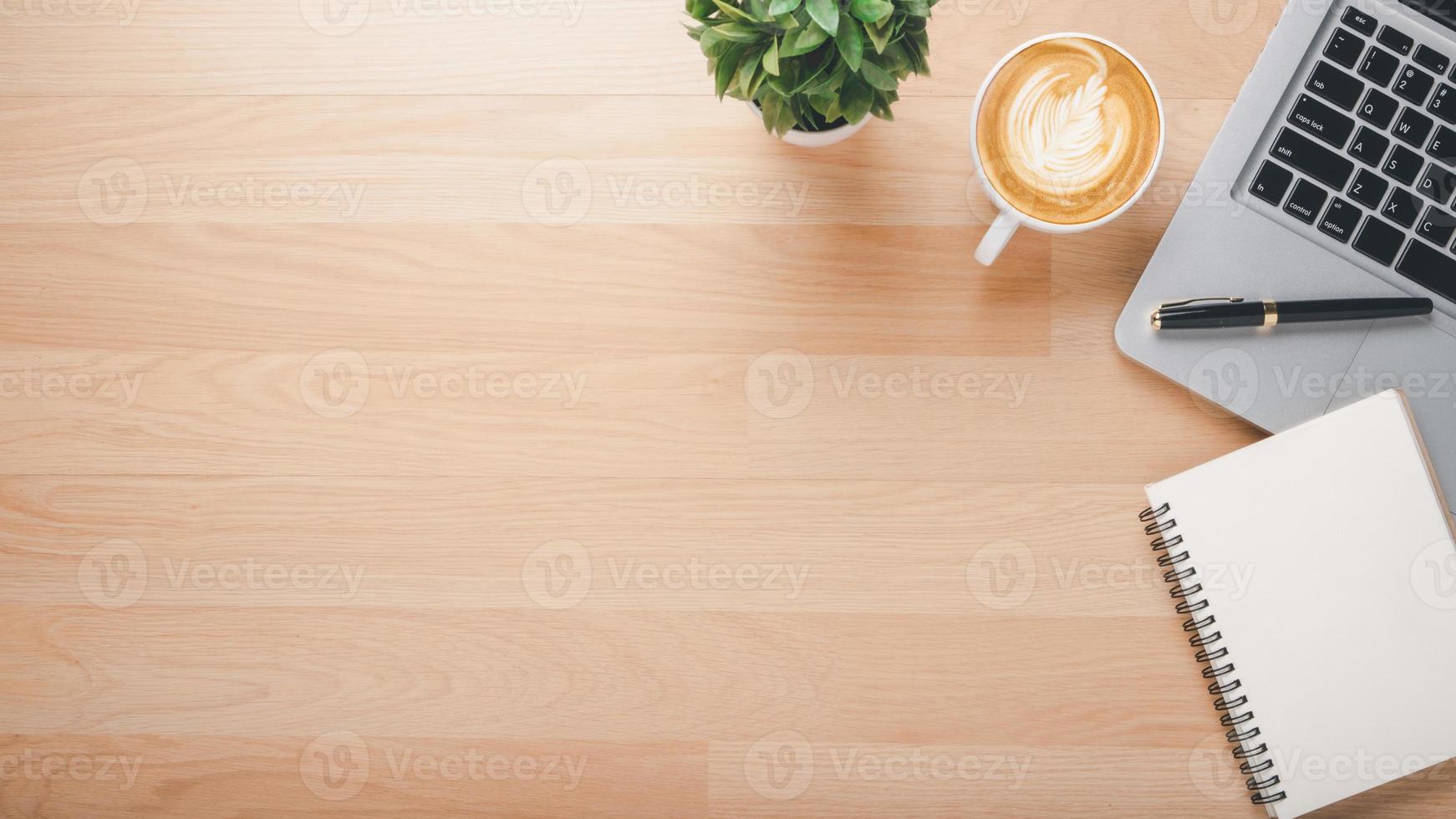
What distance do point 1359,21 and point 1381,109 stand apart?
0.26 ft

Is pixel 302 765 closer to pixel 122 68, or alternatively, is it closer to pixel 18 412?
pixel 18 412

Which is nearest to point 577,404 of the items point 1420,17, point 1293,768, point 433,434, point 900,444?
point 433,434

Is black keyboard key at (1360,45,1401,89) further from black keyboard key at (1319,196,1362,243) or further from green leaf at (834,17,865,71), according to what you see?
green leaf at (834,17,865,71)

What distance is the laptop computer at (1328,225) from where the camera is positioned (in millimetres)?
735

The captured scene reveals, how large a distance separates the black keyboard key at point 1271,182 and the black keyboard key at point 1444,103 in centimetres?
12

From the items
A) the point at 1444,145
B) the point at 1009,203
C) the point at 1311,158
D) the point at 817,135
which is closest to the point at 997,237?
the point at 1009,203

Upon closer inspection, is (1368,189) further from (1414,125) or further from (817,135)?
(817,135)

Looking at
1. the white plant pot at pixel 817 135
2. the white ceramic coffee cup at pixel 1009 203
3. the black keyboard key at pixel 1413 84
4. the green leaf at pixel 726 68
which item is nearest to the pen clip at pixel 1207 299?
the white ceramic coffee cup at pixel 1009 203

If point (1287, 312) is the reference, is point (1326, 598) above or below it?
below

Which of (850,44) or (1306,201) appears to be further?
(1306,201)

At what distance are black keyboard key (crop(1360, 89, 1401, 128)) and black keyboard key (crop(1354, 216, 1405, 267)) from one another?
81 mm

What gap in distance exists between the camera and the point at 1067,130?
72cm

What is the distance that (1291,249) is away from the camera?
2.48 feet

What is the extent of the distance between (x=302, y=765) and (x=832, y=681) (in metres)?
0.51
